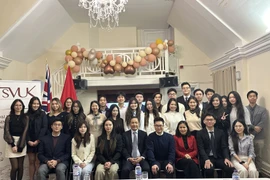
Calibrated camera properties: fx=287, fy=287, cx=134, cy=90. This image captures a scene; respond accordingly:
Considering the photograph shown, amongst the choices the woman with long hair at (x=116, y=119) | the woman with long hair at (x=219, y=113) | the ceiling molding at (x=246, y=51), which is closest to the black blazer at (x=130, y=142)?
the woman with long hair at (x=116, y=119)

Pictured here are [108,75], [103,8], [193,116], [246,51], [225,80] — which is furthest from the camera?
[108,75]

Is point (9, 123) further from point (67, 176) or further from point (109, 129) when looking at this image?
point (109, 129)

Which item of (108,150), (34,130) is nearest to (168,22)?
(108,150)

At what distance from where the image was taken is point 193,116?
414 cm

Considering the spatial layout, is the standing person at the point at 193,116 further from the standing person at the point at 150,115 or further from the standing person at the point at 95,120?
the standing person at the point at 95,120

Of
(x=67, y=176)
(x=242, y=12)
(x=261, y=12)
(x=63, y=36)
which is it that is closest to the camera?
(x=67, y=176)

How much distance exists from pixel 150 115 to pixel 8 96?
2.17m

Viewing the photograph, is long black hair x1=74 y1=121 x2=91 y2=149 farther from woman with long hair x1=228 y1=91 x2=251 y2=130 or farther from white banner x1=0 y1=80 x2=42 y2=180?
woman with long hair x1=228 y1=91 x2=251 y2=130

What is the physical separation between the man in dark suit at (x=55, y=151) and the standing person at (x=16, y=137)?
28 centimetres

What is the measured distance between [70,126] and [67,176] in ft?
2.19

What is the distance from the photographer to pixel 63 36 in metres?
7.92

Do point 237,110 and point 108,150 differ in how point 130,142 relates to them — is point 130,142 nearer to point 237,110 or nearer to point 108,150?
point 108,150

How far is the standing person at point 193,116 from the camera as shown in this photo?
4.09 m

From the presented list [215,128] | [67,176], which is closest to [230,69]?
[215,128]
